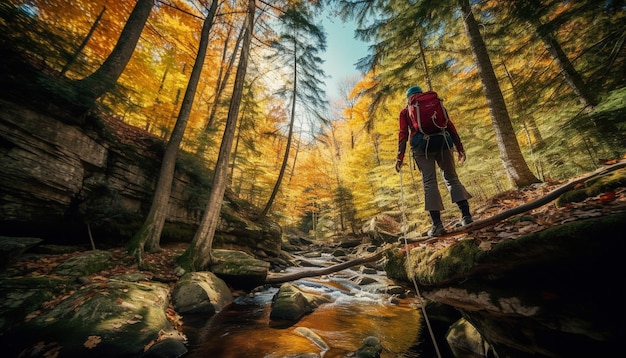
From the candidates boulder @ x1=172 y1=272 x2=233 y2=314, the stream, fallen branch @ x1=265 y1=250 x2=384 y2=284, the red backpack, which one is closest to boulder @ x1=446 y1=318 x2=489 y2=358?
the stream

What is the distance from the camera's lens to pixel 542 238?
5.72 ft

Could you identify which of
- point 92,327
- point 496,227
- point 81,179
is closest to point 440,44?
point 496,227

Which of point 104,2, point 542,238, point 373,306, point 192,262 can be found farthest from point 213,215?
point 104,2

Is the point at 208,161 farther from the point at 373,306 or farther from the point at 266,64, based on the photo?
the point at 373,306

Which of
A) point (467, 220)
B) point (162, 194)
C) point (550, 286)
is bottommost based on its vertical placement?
point (550, 286)

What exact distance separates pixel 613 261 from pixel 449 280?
1.26 m

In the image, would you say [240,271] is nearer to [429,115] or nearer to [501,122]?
[429,115]

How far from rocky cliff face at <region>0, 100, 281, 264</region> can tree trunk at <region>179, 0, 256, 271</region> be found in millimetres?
3119

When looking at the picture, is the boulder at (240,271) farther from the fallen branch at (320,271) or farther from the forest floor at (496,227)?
the forest floor at (496,227)

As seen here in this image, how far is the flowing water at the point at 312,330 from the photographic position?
13.0ft

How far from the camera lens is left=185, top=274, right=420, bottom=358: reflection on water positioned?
398cm

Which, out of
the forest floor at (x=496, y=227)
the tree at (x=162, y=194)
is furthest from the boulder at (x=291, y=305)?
the tree at (x=162, y=194)

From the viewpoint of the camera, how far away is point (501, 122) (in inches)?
227

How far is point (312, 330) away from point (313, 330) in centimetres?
5
